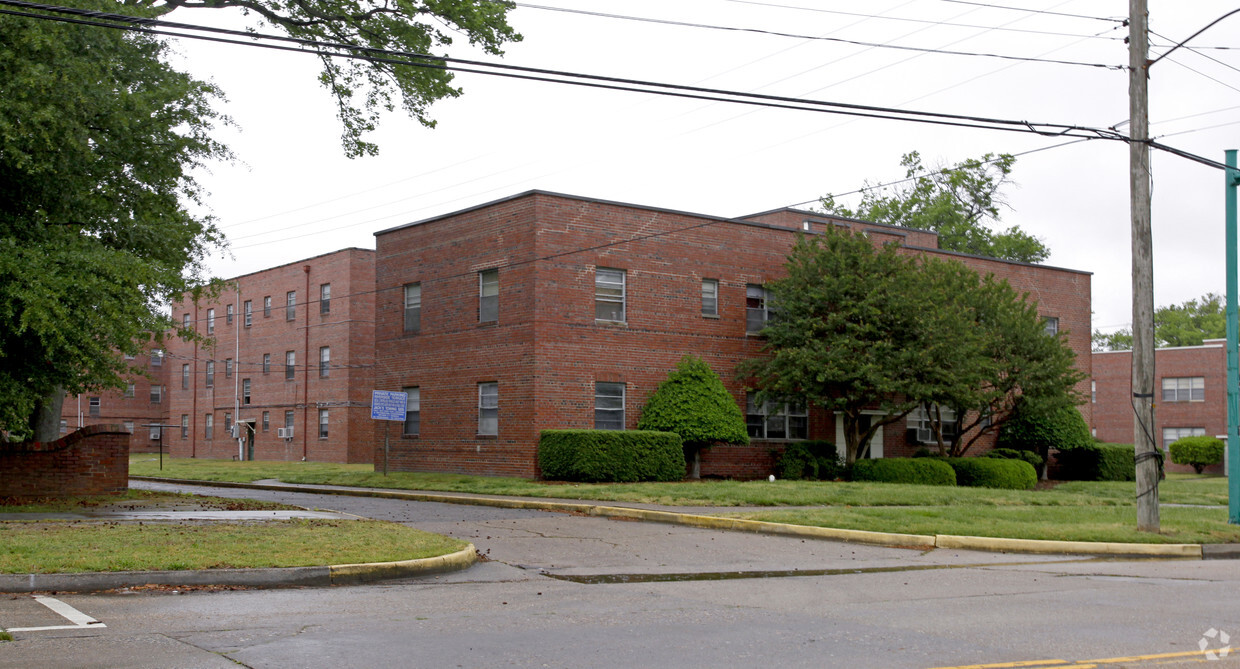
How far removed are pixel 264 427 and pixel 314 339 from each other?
21.8ft

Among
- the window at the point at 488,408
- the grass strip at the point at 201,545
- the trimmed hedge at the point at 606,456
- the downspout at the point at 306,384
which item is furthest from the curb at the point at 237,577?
the downspout at the point at 306,384

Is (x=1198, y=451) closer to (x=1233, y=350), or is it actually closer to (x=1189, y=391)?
(x=1189, y=391)

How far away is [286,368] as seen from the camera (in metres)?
53.8

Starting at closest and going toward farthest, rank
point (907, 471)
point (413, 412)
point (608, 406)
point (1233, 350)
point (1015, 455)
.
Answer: point (1233, 350) < point (608, 406) < point (907, 471) < point (413, 412) < point (1015, 455)

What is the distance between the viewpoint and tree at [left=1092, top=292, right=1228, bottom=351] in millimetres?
93188

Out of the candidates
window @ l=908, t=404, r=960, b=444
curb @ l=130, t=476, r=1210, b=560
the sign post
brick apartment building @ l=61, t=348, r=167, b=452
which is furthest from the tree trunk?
brick apartment building @ l=61, t=348, r=167, b=452

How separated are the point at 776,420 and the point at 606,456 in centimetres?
726

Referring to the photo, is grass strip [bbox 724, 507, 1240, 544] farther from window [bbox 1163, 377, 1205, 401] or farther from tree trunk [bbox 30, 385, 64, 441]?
window [bbox 1163, 377, 1205, 401]

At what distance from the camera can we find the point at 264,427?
55.5 meters

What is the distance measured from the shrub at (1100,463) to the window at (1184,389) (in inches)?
1079

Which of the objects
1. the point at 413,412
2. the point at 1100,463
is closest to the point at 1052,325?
the point at 1100,463

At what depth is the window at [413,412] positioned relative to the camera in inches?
1287

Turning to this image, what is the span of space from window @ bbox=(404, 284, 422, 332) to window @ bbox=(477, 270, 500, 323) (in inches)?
116

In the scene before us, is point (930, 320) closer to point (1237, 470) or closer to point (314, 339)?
point (1237, 470)
